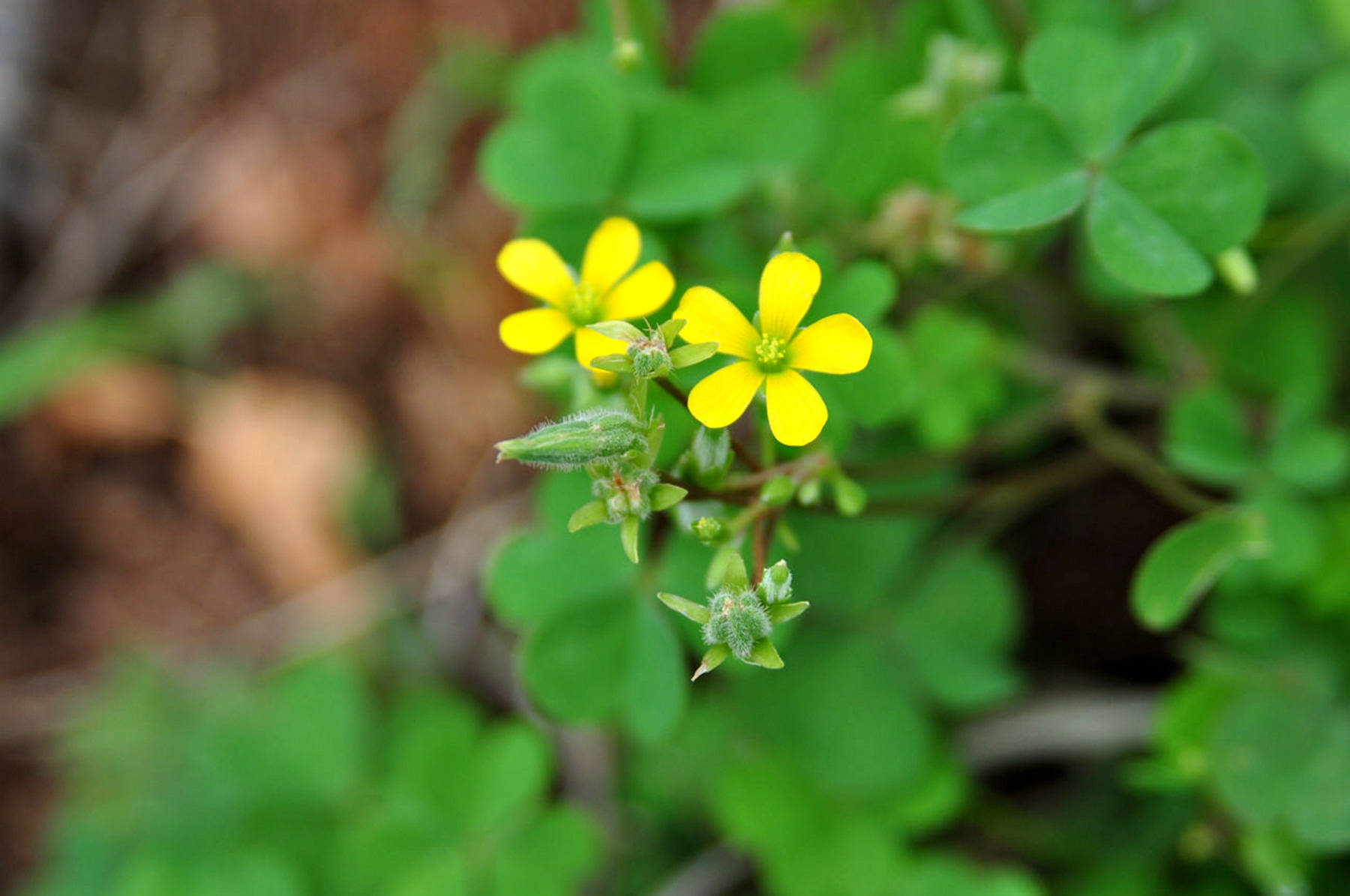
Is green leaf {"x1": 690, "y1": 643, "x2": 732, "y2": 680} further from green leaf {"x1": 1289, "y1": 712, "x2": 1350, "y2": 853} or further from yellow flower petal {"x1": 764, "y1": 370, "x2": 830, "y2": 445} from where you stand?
green leaf {"x1": 1289, "y1": 712, "x2": 1350, "y2": 853}

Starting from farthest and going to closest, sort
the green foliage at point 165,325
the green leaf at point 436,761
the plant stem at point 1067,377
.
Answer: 1. the green foliage at point 165,325
2. the green leaf at point 436,761
3. the plant stem at point 1067,377

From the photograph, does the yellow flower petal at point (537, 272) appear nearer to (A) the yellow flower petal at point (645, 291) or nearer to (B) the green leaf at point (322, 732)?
(A) the yellow flower petal at point (645, 291)

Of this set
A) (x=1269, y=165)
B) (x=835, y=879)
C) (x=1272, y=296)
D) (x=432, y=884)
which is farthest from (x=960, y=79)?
(x=432, y=884)

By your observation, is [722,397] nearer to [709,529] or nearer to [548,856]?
[709,529]

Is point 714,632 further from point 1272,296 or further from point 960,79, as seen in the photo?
point 1272,296

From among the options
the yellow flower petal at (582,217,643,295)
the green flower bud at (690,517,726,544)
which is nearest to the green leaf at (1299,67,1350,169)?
the yellow flower petal at (582,217,643,295)

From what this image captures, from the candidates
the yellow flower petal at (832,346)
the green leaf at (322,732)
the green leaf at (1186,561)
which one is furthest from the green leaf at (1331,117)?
the green leaf at (322,732)
